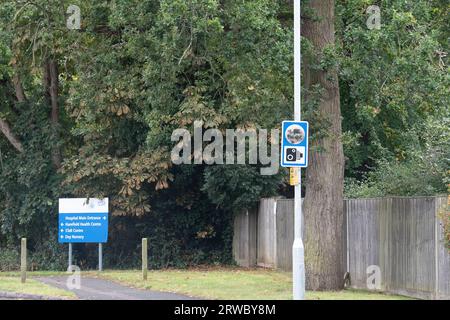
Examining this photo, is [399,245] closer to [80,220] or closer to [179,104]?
[179,104]

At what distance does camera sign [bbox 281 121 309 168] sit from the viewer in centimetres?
1675

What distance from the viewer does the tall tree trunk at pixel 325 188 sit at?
2017cm

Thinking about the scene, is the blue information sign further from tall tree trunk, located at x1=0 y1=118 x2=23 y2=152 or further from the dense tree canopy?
→ tall tree trunk, located at x1=0 y1=118 x2=23 y2=152

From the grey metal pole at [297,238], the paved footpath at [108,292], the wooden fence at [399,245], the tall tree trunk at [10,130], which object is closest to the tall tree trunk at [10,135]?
the tall tree trunk at [10,130]

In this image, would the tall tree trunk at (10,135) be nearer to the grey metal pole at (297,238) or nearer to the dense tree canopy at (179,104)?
the dense tree canopy at (179,104)

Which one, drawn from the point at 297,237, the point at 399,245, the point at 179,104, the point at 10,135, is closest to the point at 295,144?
the point at 297,237

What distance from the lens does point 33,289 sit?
66.5 ft

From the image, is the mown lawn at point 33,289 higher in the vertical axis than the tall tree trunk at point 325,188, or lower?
lower

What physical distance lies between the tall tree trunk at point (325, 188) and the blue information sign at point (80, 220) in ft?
30.6

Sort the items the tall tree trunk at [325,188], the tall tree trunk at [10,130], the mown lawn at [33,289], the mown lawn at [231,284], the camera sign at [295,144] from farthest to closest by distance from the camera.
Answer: the tall tree trunk at [10,130]
the tall tree trunk at [325,188]
the mown lawn at [33,289]
the mown lawn at [231,284]
the camera sign at [295,144]

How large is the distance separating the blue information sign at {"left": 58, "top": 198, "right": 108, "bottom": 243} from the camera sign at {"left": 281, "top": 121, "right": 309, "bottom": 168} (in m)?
12.0

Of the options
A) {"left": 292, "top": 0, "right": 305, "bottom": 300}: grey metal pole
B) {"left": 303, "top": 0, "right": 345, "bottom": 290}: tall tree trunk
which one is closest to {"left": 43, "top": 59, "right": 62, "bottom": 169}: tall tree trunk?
{"left": 303, "top": 0, "right": 345, "bottom": 290}: tall tree trunk

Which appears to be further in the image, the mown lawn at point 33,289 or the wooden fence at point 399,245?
the mown lawn at point 33,289

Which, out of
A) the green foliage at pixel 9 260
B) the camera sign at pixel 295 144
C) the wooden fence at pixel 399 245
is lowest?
the green foliage at pixel 9 260
